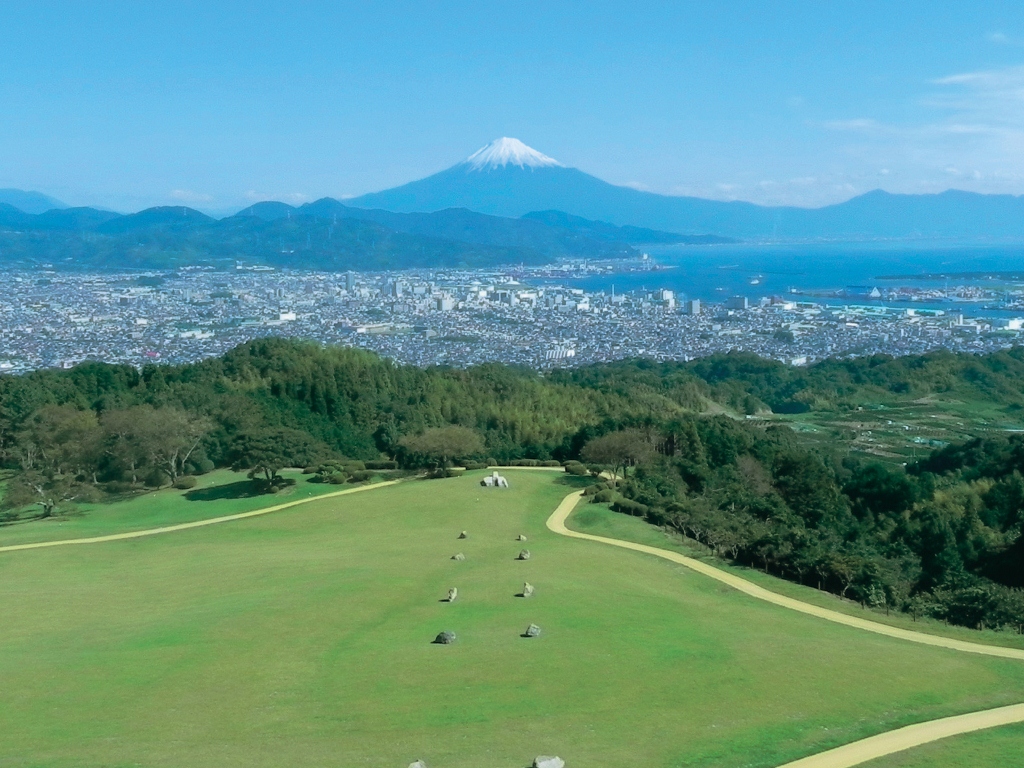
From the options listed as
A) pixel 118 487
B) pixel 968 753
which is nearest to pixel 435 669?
pixel 968 753

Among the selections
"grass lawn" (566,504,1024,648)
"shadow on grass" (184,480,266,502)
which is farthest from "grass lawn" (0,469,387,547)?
"grass lawn" (566,504,1024,648)

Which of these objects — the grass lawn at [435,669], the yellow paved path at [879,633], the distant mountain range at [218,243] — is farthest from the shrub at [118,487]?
the distant mountain range at [218,243]

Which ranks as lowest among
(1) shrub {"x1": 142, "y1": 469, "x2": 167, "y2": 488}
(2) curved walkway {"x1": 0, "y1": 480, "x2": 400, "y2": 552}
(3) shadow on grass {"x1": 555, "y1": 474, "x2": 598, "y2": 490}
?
(1) shrub {"x1": 142, "y1": 469, "x2": 167, "y2": 488}

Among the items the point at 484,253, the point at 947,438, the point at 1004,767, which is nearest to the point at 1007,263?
the point at 484,253

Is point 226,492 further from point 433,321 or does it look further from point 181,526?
point 433,321

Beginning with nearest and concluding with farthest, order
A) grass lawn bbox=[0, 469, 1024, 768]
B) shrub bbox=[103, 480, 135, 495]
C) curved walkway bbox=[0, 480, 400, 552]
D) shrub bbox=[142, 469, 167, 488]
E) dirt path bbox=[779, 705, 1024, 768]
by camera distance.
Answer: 1. dirt path bbox=[779, 705, 1024, 768]
2. grass lawn bbox=[0, 469, 1024, 768]
3. curved walkway bbox=[0, 480, 400, 552]
4. shrub bbox=[103, 480, 135, 495]
5. shrub bbox=[142, 469, 167, 488]

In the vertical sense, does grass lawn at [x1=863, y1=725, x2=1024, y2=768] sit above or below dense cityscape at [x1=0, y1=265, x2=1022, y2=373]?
above

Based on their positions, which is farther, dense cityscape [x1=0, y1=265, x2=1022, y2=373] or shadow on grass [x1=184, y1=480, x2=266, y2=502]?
dense cityscape [x1=0, y1=265, x2=1022, y2=373]

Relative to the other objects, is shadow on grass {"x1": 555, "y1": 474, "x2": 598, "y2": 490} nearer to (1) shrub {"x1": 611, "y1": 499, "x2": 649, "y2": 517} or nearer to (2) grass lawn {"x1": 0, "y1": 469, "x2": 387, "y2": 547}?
(1) shrub {"x1": 611, "y1": 499, "x2": 649, "y2": 517}

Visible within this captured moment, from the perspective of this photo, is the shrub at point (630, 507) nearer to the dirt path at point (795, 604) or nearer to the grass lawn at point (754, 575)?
the grass lawn at point (754, 575)
